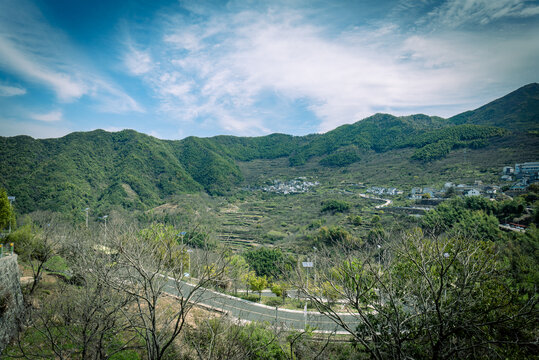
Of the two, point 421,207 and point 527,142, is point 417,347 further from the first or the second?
point 527,142

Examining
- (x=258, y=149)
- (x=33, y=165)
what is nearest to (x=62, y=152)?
(x=33, y=165)

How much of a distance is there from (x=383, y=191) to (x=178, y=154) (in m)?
92.5

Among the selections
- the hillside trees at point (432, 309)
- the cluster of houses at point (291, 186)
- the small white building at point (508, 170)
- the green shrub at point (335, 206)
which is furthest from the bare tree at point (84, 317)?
the cluster of houses at point (291, 186)

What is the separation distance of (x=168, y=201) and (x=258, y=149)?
302 ft

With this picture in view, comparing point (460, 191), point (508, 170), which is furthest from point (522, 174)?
point (460, 191)

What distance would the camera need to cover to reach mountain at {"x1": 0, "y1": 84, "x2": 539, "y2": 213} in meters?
58.8

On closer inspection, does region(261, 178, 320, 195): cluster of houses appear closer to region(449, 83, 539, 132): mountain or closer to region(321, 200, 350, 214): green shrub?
region(321, 200, 350, 214): green shrub

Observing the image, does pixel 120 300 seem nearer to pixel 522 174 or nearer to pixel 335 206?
pixel 335 206

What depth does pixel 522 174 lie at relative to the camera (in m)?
45.9

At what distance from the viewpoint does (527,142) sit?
187ft

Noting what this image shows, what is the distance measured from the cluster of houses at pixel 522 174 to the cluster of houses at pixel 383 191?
741 inches

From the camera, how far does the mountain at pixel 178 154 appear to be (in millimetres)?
58812

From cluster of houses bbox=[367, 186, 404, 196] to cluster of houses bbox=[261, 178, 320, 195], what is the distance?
25.9 meters

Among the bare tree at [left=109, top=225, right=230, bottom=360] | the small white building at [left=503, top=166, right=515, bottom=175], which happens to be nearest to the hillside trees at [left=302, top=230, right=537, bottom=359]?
the bare tree at [left=109, top=225, right=230, bottom=360]
